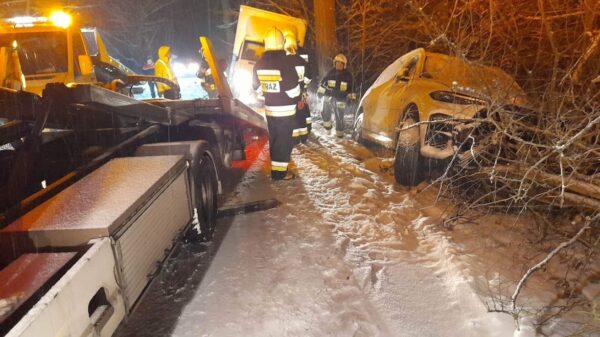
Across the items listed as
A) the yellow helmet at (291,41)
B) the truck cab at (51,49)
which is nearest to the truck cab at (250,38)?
the yellow helmet at (291,41)

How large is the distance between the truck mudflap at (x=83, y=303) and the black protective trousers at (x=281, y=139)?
3.68 metres

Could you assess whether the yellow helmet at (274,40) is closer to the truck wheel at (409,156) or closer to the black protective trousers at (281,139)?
the black protective trousers at (281,139)

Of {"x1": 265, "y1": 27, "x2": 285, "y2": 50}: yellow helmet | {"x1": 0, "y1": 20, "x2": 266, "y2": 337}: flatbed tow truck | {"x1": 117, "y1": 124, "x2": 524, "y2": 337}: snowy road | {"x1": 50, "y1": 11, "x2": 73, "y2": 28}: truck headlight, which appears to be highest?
{"x1": 50, "y1": 11, "x2": 73, "y2": 28}: truck headlight

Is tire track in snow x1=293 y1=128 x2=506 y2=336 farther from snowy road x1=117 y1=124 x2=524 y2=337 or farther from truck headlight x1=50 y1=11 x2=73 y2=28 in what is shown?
truck headlight x1=50 y1=11 x2=73 y2=28

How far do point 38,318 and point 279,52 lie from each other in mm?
4621

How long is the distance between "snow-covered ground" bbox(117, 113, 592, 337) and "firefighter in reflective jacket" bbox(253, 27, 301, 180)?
3.07ft

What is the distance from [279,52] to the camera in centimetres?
Answer: 562

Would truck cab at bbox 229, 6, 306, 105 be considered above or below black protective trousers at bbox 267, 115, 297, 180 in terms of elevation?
above

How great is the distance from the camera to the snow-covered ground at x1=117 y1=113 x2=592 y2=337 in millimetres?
2844

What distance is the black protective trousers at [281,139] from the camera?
5707mm

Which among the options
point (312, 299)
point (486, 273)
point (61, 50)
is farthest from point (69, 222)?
point (61, 50)

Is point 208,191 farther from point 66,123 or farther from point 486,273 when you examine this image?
point 486,273

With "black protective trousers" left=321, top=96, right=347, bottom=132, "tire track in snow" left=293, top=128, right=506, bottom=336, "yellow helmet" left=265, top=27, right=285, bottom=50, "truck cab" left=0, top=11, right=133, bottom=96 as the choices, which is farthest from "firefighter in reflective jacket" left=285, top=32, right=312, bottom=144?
"truck cab" left=0, top=11, right=133, bottom=96

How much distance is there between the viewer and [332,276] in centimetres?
340
